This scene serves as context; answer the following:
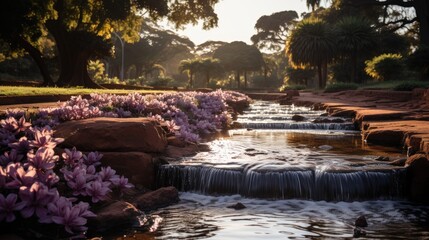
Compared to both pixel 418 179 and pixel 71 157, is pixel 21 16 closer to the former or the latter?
pixel 71 157

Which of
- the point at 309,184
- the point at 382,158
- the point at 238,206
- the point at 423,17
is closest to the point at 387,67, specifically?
the point at 423,17

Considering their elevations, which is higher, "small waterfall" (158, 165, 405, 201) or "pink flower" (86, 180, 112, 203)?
"pink flower" (86, 180, 112, 203)

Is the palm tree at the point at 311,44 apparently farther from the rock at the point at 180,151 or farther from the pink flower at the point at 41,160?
the pink flower at the point at 41,160

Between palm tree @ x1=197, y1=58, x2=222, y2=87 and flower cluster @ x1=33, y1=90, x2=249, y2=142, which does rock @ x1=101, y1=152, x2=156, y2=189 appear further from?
palm tree @ x1=197, y1=58, x2=222, y2=87

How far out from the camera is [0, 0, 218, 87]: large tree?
22.7 m

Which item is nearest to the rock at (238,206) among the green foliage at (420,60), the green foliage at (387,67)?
the green foliage at (420,60)

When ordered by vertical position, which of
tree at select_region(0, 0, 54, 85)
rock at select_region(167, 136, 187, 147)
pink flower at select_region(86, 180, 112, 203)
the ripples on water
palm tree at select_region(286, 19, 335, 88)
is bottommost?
the ripples on water

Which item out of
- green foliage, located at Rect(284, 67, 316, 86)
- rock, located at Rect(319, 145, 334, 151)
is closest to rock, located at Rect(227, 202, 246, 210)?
rock, located at Rect(319, 145, 334, 151)

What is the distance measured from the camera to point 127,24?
28672mm

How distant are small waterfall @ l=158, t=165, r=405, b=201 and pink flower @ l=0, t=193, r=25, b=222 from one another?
3.40 meters

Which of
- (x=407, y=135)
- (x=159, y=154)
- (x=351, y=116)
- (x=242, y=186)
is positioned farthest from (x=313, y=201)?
(x=351, y=116)

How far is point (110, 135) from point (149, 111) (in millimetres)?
3216

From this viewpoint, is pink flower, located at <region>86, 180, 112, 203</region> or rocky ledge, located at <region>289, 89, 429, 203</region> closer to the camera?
pink flower, located at <region>86, 180, 112, 203</region>

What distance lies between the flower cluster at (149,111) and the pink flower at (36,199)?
354 cm
